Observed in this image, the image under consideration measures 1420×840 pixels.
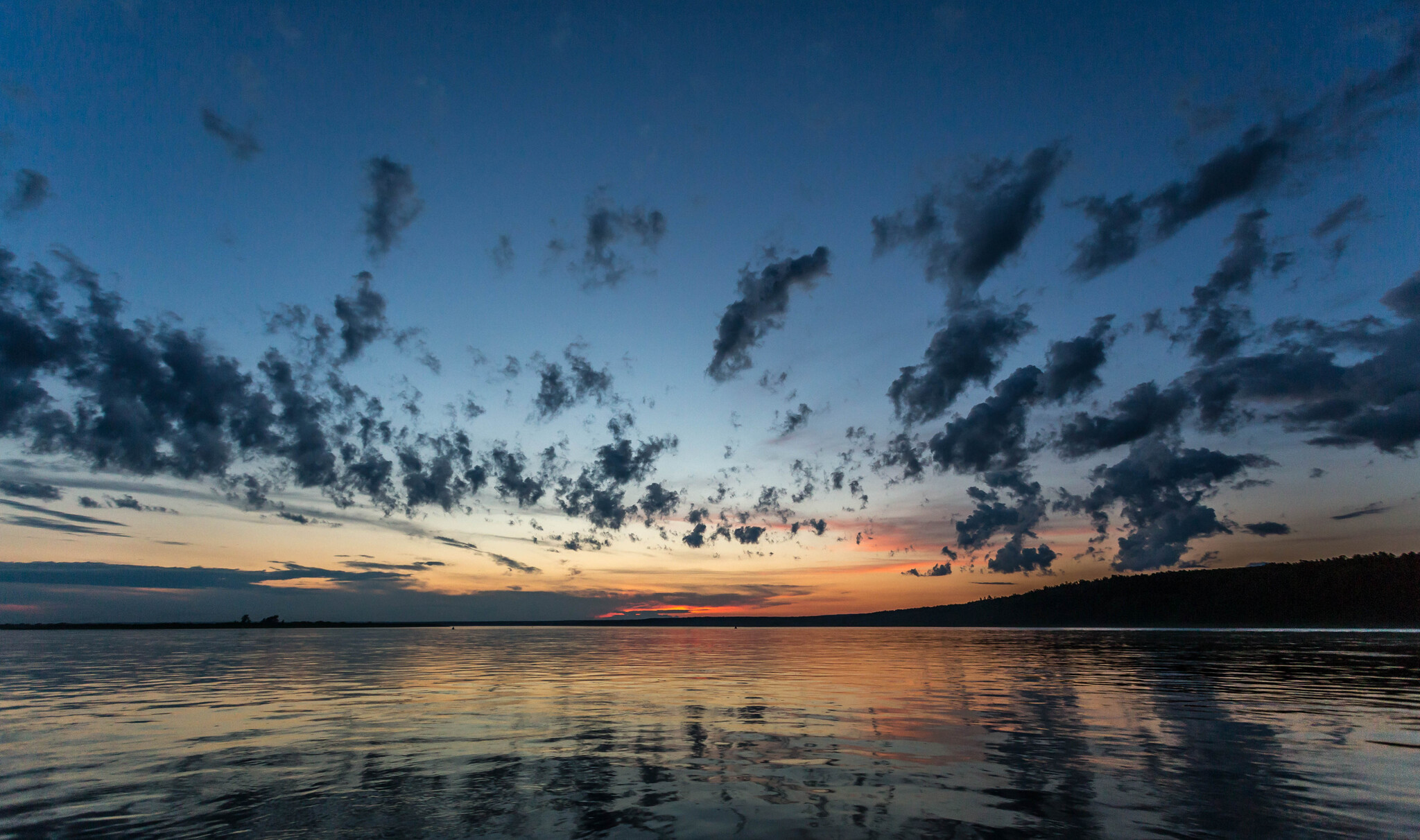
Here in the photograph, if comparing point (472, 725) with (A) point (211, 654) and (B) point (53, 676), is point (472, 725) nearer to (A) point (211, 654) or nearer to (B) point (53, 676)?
(B) point (53, 676)

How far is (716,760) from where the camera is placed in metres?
19.8

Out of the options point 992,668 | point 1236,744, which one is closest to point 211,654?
point 992,668

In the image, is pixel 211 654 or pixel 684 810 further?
pixel 211 654

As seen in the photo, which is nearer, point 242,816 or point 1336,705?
point 242,816

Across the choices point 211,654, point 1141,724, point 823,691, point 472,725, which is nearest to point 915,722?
point 1141,724

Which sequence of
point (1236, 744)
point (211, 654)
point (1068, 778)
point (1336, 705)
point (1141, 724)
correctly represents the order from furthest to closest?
point (211, 654) < point (1336, 705) < point (1141, 724) < point (1236, 744) < point (1068, 778)

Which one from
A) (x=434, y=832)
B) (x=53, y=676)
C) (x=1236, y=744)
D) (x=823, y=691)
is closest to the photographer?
(x=434, y=832)

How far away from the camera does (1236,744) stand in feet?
71.3

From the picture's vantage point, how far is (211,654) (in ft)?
285

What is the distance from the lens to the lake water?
44.7 ft

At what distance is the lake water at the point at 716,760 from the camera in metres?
13.6

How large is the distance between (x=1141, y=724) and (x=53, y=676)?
70245 millimetres

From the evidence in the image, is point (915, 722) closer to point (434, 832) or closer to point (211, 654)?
point (434, 832)

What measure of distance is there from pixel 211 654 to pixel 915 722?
95716 millimetres
